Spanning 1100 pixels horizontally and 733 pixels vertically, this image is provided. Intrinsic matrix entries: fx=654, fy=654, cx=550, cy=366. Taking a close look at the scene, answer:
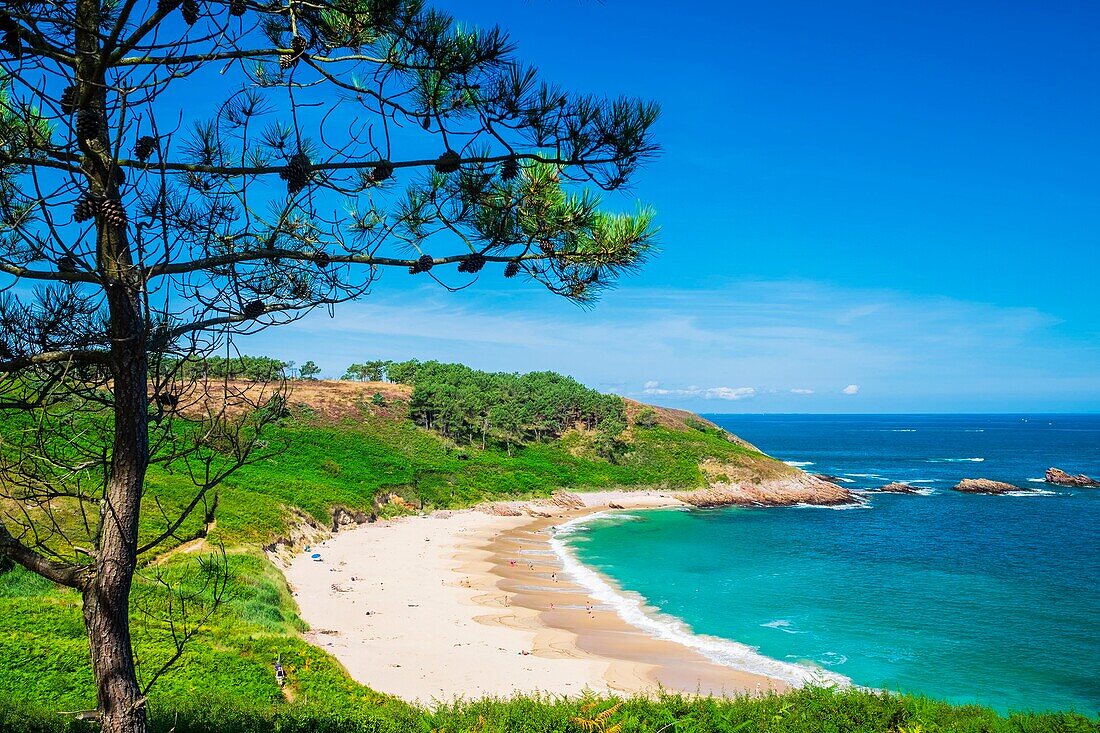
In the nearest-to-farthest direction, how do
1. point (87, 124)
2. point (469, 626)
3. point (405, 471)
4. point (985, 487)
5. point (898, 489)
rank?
point (87, 124) → point (469, 626) → point (405, 471) → point (985, 487) → point (898, 489)

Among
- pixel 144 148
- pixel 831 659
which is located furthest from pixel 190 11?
pixel 831 659

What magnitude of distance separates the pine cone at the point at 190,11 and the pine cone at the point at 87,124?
0.75 metres

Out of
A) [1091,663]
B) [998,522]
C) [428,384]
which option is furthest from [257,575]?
[998,522]

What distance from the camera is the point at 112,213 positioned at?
3.36 metres

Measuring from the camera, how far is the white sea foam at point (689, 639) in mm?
21453

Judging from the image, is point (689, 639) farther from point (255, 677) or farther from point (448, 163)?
point (448, 163)

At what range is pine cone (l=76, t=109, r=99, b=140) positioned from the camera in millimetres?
3316

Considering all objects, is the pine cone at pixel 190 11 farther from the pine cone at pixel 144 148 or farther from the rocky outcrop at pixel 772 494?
the rocky outcrop at pixel 772 494

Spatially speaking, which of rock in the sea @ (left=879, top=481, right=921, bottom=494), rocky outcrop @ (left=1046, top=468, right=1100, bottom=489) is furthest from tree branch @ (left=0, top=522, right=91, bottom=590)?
rocky outcrop @ (left=1046, top=468, right=1100, bottom=489)

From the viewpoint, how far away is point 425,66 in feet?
14.1

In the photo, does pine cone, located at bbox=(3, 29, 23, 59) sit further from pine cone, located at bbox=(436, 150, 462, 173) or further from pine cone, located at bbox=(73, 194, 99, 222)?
pine cone, located at bbox=(436, 150, 462, 173)

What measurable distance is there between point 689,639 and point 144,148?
82.7 ft

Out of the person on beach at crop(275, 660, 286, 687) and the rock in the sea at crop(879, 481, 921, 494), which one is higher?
the person on beach at crop(275, 660, 286, 687)

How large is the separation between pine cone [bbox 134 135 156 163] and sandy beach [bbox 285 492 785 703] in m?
11.5
